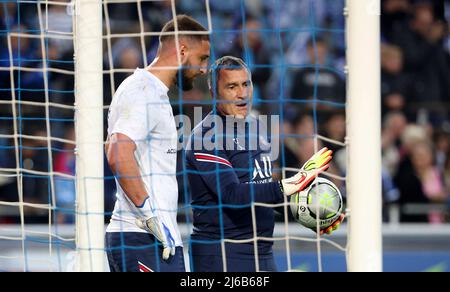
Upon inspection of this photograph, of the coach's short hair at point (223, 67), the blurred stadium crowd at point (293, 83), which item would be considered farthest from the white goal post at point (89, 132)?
the blurred stadium crowd at point (293, 83)

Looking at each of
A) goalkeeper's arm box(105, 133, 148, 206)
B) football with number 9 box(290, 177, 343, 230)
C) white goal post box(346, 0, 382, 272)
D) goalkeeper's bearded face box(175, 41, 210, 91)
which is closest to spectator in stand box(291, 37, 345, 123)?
football with number 9 box(290, 177, 343, 230)

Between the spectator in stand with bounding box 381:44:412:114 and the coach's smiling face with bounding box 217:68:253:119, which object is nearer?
the coach's smiling face with bounding box 217:68:253:119

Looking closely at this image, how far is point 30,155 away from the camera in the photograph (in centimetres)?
712

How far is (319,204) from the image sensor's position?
4309 millimetres

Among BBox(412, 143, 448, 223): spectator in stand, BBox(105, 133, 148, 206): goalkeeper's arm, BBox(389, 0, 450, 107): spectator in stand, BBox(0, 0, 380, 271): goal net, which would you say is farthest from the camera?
BBox(389, 0, 450, 107): spectator in stand

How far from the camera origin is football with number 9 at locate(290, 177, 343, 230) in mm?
4324

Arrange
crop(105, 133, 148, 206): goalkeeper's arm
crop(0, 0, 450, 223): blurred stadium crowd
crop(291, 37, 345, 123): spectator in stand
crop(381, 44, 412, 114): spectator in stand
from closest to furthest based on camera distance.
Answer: crop(105, 133, 148, 206): goalkeeper's arm → crop(0, 0, 450, 223): blurred stadium crowd → crop(291, 37, 345, 123): spectator in stand → crop(381, 44, 412, 114): spectator in stand

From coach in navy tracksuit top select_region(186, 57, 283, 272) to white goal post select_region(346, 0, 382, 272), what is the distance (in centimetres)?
79

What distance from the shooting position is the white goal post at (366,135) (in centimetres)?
368

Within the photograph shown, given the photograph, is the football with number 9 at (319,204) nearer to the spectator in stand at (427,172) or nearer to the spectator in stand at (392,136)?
the spectator in stand at (427,172)

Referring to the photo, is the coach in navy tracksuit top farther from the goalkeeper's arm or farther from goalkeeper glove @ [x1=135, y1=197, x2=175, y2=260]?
the goalkeeper's arm

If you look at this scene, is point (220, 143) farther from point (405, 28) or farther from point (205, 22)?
point (405, 28)

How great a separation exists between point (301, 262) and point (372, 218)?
277 cm

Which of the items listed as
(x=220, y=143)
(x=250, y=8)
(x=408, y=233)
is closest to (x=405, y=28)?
(x=250, y=8)
